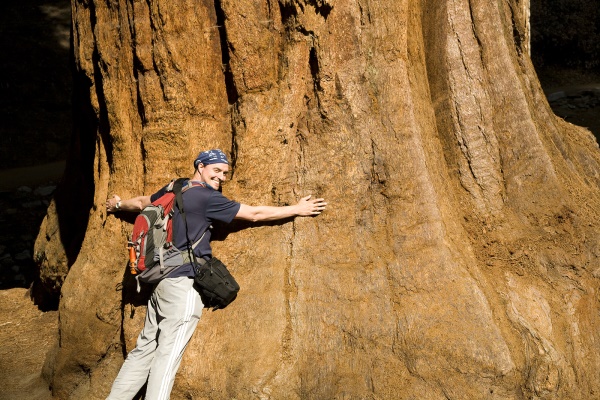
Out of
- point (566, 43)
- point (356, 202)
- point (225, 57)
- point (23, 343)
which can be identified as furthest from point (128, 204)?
point (566, 43)

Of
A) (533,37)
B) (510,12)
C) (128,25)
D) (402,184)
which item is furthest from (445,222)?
(533,37)

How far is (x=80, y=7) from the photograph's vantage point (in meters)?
5.97

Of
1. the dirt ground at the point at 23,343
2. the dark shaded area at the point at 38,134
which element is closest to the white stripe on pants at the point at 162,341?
the dirt ground at the point at 23,343

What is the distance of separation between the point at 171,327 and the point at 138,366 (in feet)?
1.37

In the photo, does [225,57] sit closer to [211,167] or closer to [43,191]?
[211,167]

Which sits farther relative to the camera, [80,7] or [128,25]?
[80,7]

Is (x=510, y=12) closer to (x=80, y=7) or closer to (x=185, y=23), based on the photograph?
(x=185, y=23)

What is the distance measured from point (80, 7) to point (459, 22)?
346 cm

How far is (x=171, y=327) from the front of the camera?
14.9 ft

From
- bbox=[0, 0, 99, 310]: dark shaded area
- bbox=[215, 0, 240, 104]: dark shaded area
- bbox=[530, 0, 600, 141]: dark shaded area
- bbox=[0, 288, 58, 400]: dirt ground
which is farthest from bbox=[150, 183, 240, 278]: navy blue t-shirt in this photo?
bbox=[530, 0, 600, 141]: dark shaded area

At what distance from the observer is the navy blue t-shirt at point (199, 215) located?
461cm

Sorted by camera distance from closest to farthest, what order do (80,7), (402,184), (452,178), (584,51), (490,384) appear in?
(490,384)
(402,184)
(452,178)
(80,7)
(584,51)

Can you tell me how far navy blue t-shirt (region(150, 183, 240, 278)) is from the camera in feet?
15.1

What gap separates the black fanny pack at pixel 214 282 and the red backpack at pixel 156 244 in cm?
14
